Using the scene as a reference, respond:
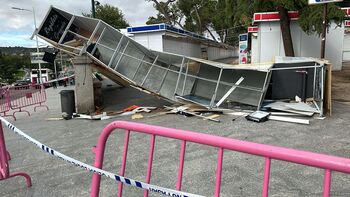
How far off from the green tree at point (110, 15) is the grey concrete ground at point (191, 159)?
37.3 metres

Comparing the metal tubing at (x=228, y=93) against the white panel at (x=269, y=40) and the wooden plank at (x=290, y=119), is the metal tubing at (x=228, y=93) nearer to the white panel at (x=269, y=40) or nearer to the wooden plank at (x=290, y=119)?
the wooden plank at (x=290, y=119)

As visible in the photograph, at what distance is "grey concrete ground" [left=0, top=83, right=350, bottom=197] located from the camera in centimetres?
389

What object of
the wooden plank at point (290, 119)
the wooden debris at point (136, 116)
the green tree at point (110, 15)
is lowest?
the wooden debris at point (136, 116)

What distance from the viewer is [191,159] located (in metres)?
4.89

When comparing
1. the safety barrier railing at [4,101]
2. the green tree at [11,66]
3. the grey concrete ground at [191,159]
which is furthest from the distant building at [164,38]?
the green tree at [11,66]

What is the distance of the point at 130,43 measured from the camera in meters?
9.53

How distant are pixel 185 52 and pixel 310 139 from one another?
74.7ft

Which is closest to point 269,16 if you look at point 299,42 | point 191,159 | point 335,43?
point 299,42

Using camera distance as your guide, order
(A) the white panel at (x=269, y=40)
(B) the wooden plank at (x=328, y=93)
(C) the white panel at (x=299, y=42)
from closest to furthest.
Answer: (B) the wooden plank at (x=328, y=93)
(C) the white panel at (x=299, y=42)
(A) the white panel at (x=269, y=40)

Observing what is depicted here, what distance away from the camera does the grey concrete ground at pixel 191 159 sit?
389 cm

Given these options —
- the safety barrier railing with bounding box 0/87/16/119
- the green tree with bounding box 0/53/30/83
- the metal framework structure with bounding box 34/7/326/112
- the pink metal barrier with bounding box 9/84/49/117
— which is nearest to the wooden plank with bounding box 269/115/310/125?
the metal framework structure with bounding box 34/7/326/112

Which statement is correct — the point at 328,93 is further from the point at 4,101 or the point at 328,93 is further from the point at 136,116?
the point at 4,101

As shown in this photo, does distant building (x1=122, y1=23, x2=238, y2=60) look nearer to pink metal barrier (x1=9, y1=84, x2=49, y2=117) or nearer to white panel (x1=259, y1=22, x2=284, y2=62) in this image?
white panel (x1=259, y1=22, x2=284, y2=62)

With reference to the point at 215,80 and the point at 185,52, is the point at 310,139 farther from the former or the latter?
the point at 185,52
